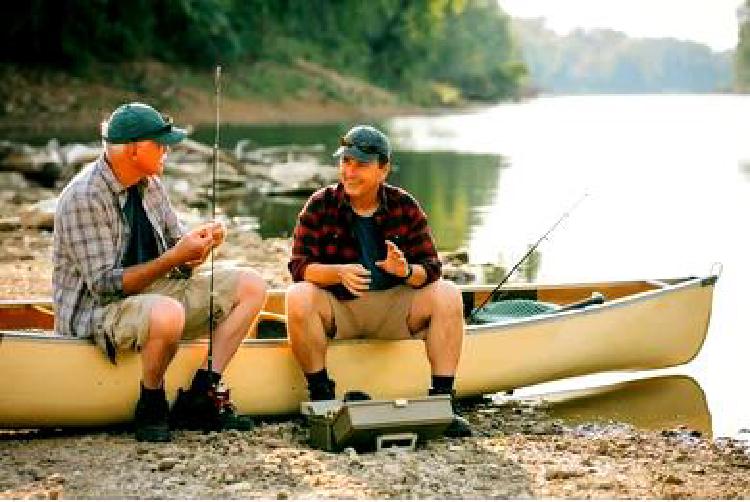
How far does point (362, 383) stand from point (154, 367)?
1299mm

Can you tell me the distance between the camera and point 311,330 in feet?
21.1

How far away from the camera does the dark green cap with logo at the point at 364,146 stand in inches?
249

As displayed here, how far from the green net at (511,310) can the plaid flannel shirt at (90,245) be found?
2537 mm

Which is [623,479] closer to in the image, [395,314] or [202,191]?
[395,314]

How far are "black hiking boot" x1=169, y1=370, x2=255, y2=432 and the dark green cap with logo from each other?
1286 mm

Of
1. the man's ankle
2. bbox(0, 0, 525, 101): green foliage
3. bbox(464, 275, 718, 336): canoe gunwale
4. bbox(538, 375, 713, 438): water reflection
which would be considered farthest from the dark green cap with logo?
bbox(0, 0, 525, 101): green foliage

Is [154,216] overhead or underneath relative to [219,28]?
underneath

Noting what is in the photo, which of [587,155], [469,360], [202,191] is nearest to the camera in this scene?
[469,360]

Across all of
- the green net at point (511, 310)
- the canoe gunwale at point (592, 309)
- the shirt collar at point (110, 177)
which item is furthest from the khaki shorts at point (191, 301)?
the green net at point (511, 310)

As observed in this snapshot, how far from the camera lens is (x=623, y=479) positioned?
5.64 m

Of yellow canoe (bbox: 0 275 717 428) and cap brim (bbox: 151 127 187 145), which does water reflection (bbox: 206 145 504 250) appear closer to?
yellow canoe (bbox: 0 275 717 428)

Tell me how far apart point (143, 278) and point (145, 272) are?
0.10 ft

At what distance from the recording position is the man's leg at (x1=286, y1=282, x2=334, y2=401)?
6.37m

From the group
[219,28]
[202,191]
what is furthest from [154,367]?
[219,28]
